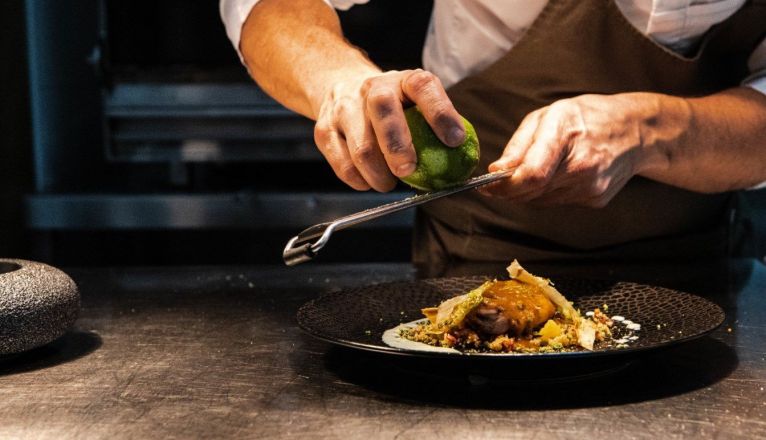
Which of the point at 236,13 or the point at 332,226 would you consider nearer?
the point at 332,226

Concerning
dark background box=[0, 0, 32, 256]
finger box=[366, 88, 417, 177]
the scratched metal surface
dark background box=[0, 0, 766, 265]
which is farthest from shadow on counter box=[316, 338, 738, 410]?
dark background box=[0, 0, 32, 256]

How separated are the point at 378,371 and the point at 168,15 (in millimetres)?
1872

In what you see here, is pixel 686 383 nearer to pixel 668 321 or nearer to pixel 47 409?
pixel 668 321

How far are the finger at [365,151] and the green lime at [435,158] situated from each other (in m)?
0.04

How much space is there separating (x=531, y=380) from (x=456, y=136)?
303 millimetres

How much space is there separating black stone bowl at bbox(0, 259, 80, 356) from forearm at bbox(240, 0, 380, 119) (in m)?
0.47

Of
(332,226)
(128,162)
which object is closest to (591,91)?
(332,226)

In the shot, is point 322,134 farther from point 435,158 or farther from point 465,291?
point 465,291

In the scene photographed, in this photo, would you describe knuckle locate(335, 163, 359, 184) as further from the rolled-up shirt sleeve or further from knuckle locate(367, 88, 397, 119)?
the rolled-up shirt sleeve

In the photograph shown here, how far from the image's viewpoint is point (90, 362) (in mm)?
1118

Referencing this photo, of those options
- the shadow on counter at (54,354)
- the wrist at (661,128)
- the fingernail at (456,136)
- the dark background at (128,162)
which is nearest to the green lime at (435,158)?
the fingernail at (456,136)

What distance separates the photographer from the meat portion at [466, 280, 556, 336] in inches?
42.6

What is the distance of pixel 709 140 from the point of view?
1.46m

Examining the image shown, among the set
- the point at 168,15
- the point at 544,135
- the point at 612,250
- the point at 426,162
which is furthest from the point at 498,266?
the point at 168,15
